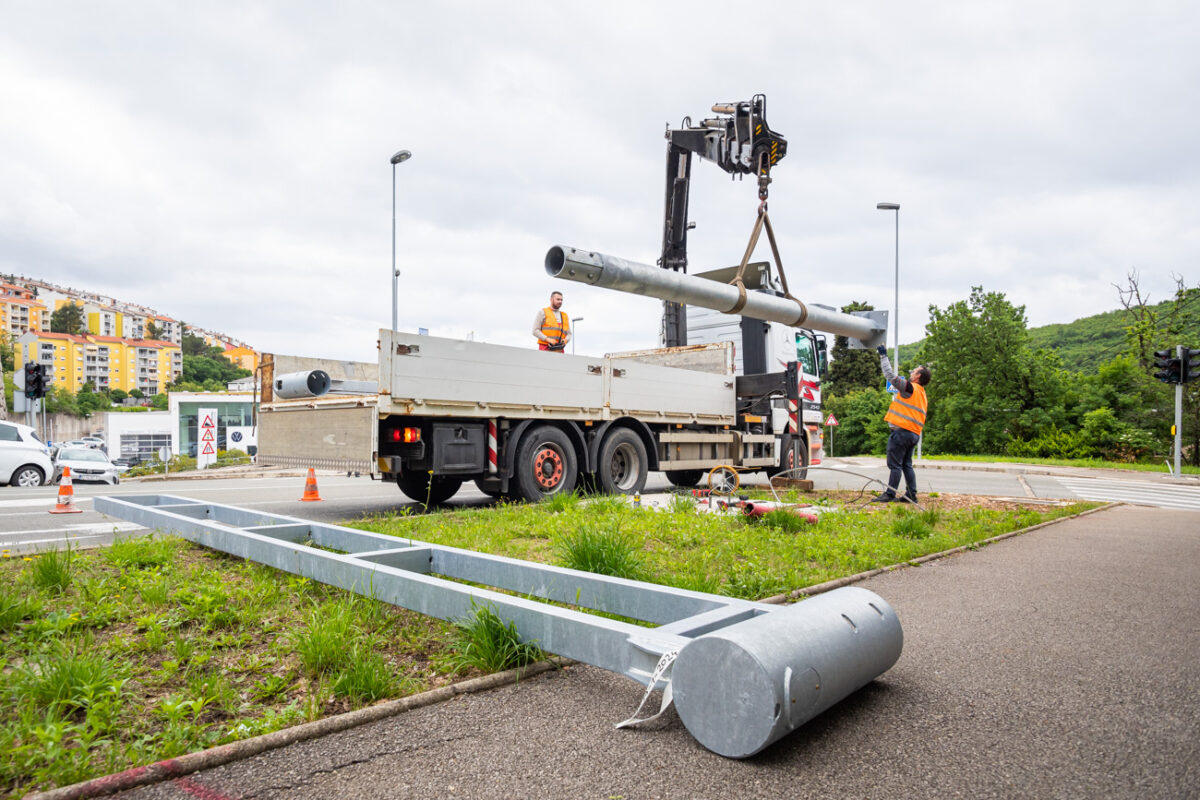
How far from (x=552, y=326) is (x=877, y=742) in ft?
27.9

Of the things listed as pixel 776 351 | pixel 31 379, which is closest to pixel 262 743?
pixel 776 351

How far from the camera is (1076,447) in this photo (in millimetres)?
30391

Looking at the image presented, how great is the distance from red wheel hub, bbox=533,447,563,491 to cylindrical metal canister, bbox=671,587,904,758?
6.75 m

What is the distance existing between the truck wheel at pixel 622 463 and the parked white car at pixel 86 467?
13095mm

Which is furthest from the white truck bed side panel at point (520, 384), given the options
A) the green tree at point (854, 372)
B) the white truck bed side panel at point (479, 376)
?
the green tree at point (854, 372)

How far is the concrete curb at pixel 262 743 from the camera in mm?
1934

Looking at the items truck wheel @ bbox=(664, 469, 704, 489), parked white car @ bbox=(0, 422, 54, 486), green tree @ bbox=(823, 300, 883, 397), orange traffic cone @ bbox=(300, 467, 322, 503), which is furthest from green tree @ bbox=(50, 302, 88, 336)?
truck wheel @ bbox=(664, 469, 704, 489)

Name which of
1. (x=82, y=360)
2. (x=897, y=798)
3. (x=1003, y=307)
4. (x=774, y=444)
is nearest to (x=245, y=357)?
(x=82, y=360)

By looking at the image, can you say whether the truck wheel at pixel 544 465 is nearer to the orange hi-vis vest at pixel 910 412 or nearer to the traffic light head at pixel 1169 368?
the orange hi-vis vest at pixel 910 412

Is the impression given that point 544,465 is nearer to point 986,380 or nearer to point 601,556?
point 601,556

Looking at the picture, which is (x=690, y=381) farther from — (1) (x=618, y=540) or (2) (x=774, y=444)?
(1) (x=618, y=540)

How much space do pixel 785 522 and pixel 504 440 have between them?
360 cm

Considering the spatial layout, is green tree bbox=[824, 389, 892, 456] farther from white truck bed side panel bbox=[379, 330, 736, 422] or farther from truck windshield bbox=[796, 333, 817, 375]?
white truck bed side panel bbox=[379, 330, 736, 422]

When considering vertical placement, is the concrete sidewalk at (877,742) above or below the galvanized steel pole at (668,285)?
below
